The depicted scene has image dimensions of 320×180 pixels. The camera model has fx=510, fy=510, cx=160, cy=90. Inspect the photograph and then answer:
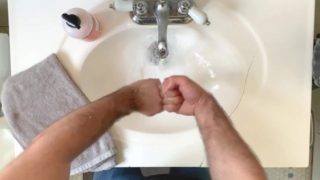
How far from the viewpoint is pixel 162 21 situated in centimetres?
105

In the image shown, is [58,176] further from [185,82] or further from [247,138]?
[247,138]

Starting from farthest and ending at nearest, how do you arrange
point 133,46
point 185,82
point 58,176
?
point 133,46 → point 185,82 → point 58,176

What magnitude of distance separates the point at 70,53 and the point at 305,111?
0.53m

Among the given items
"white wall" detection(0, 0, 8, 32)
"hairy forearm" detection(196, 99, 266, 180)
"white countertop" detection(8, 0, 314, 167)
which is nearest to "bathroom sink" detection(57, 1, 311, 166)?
"white countertop" detection(8, 0, 314, 167)

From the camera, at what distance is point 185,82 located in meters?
1.04

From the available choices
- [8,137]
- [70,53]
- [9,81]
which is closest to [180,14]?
[70,53]

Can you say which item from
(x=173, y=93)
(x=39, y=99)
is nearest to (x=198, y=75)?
(x=173, y=93)

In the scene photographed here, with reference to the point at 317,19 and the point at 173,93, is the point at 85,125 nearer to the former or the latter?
the point at 173,93

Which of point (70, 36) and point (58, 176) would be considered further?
point (70, 36)

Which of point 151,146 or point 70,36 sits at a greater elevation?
point 70,36

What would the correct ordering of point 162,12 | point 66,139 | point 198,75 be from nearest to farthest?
point 66,139
point 162,12
point 198,75

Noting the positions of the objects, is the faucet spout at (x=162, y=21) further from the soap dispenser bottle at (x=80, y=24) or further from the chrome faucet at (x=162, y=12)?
the soap dispenser bottle at (x=80, y=24)

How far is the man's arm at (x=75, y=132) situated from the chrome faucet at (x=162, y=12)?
12 centimetres

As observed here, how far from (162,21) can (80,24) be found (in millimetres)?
170
